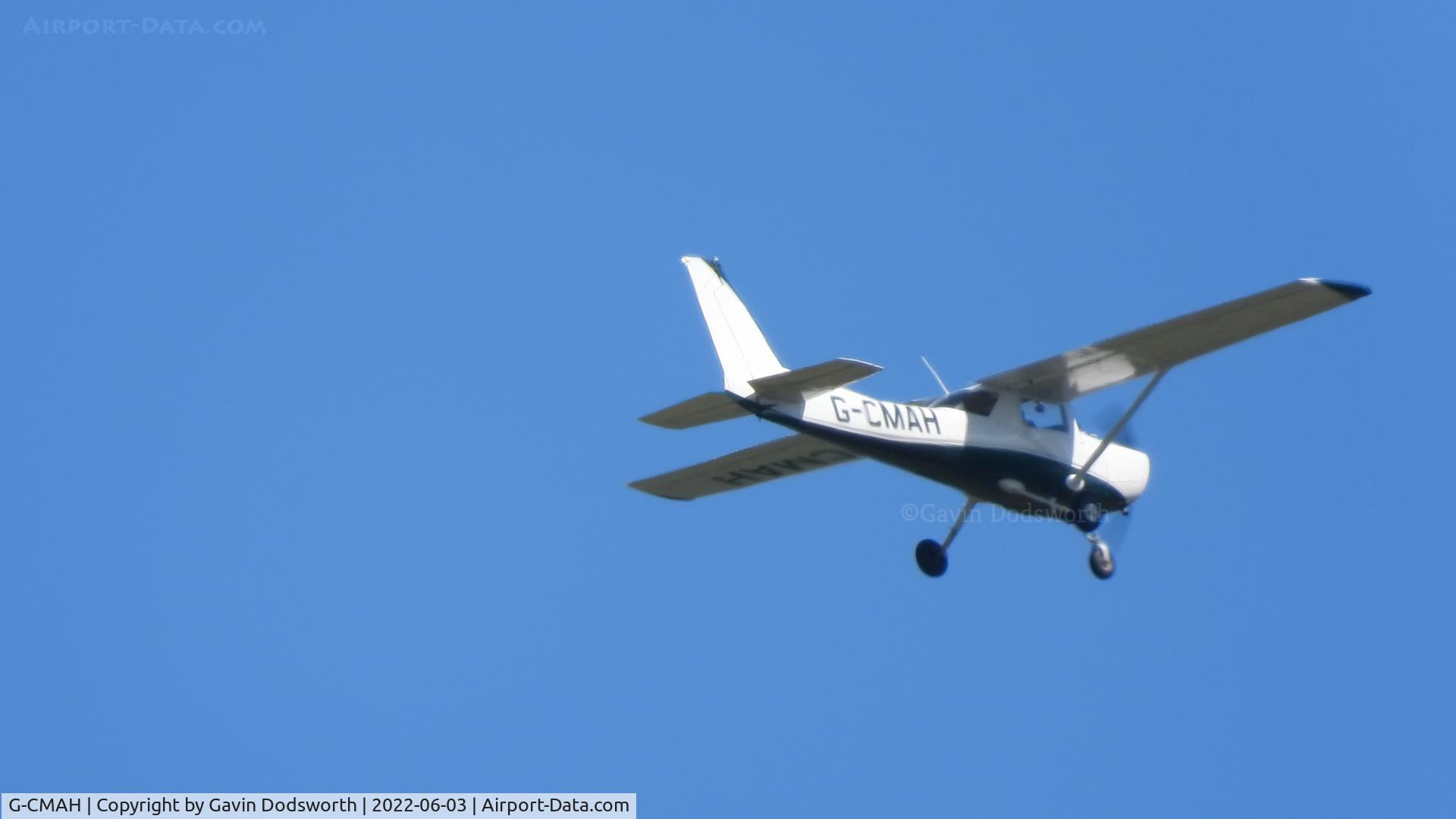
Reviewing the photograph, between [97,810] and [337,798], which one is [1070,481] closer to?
[337,798]

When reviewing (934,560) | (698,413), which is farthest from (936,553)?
(698,413)

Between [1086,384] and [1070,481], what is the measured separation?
113 cm

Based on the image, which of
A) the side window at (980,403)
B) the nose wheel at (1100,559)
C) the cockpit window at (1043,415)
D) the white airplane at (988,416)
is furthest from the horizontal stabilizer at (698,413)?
the nose wheel at (1100,559)

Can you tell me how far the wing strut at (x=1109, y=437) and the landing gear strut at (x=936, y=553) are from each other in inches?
51.2

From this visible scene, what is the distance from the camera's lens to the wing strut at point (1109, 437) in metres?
22.6

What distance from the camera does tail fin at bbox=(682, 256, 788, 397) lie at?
20078 mm

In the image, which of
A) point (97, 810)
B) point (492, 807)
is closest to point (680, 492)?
point (492, 807)

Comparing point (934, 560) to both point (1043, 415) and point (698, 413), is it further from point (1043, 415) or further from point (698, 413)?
point (698, 413)

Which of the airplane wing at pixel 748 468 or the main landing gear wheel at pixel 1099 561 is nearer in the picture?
the main landing gear wheel at pixel 1099 561

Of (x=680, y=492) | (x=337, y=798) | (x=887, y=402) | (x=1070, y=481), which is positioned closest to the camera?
(x=337, y=798)

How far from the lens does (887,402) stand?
835 inches

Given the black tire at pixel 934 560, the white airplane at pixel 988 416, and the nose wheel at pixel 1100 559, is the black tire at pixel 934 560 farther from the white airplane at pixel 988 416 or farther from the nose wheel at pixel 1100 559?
the nose wheel at pixel 1100 559

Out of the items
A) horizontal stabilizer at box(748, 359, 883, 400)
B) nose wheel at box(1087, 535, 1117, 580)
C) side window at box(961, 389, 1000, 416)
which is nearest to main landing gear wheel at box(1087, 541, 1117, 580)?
nose wheel at box(1087, 535, 1117, 580)

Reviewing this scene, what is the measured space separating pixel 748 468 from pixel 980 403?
3.45 meters
